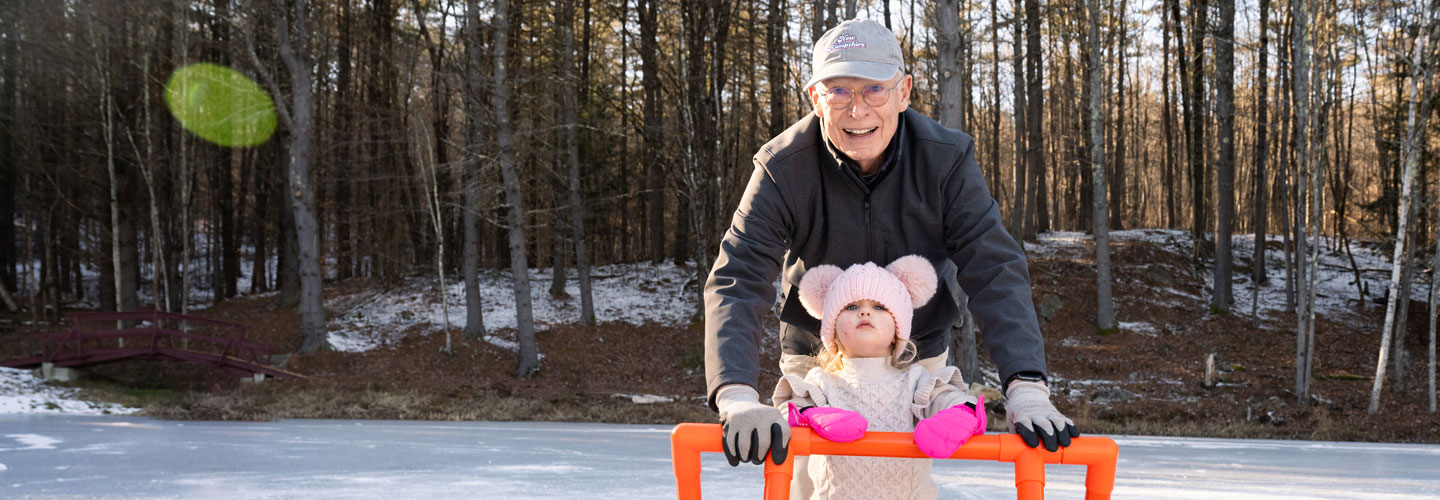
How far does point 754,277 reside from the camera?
93.7 inches

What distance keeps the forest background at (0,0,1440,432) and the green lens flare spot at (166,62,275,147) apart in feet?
1.12

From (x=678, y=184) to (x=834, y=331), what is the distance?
1774cm

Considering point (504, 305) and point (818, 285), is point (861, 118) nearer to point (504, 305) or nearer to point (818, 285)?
point (818, 285)

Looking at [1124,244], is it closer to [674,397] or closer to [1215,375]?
[1215,375]

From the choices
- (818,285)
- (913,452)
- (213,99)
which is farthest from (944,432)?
(213,99)

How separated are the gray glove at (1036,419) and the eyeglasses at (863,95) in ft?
2.44

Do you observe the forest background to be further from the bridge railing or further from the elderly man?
the elderly man

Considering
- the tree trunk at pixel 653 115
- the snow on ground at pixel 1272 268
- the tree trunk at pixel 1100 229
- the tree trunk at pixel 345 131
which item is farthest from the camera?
the tree trunk at pixel 345 131

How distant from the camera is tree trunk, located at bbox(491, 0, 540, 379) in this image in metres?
13.9

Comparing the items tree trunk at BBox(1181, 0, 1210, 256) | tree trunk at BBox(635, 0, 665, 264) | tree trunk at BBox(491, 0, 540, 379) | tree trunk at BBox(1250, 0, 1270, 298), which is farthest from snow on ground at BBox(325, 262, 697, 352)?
tree trunk at BBox(1250, 0, 1270, 298)

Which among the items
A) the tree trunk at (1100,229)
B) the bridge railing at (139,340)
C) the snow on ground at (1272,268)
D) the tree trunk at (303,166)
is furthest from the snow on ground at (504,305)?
the snow on ground at (1272,268)

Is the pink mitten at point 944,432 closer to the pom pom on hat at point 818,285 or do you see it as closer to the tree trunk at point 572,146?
the pom pom on hat at point 818,285

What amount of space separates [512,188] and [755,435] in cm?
1299

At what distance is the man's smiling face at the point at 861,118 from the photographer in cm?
230
